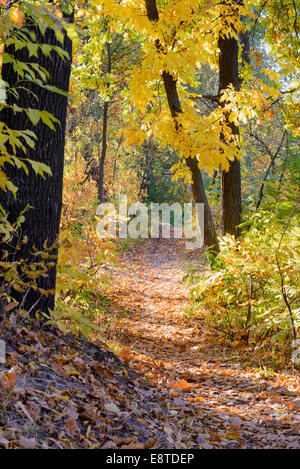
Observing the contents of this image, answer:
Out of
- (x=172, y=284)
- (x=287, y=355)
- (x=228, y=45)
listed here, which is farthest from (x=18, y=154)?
(x=172, y=284)

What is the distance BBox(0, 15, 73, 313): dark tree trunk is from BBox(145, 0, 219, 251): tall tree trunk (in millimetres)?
3195

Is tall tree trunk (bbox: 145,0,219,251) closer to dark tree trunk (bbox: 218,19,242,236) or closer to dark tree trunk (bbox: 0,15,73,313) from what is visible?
dark tree trunk (bbox: 218,19,242,236)

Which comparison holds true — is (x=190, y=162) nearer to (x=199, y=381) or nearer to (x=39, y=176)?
(x=199, y=381)

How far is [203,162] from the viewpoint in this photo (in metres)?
6.39

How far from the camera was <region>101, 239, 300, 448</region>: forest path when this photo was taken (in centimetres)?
318

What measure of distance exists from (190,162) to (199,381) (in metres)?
3.76

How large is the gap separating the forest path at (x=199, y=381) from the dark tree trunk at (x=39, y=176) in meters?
1.39

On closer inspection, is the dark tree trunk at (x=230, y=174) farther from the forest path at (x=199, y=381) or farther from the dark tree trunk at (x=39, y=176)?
the dark tree trunk at (x=39, y=176)

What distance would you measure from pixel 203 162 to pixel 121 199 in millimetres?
12691

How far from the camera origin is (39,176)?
11.7 ft
